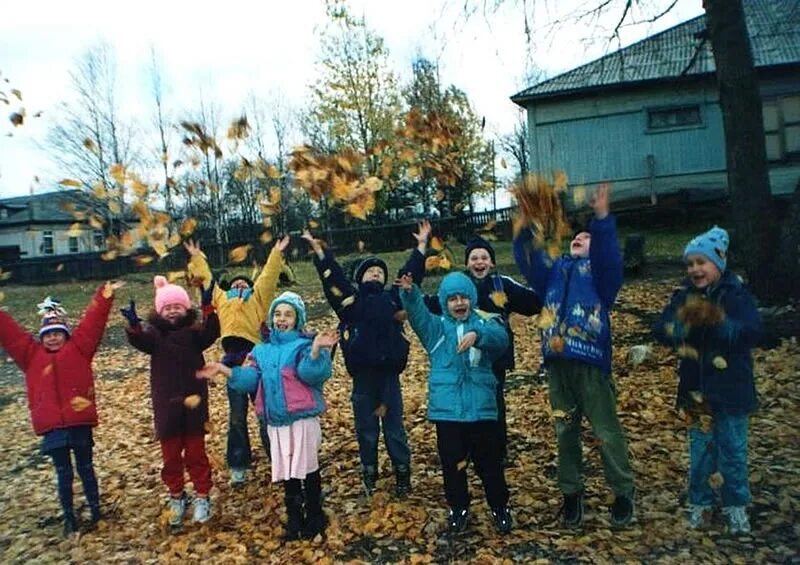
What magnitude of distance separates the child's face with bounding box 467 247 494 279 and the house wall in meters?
16.2

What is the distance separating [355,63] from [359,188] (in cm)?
2308

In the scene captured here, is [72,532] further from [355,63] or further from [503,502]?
[355,63]

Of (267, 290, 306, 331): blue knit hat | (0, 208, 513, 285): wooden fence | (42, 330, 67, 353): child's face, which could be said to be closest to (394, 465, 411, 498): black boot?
(267, 290, 306, 331): blue knit hat

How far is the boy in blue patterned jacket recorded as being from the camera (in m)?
4.35

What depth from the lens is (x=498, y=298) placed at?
511 centimetres

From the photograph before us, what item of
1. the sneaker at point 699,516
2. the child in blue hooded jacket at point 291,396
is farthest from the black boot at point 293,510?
the sneaker at point 699,516

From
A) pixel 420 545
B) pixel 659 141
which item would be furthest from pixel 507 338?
pixel 659 141

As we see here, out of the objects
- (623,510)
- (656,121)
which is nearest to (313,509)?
(623,510)

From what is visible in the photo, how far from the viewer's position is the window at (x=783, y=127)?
1998cm

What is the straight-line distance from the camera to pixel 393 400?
5.42 m

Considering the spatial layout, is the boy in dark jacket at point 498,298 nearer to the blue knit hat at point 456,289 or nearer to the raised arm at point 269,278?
the blue knit hat at point 456,289

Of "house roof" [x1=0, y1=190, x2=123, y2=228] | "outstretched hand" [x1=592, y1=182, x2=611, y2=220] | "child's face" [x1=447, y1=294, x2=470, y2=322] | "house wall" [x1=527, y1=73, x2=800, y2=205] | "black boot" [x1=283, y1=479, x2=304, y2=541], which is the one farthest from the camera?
"house roof" [x1=0, y1=190, x2=123, y2=228]

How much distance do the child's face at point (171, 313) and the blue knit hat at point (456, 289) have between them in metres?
2.03

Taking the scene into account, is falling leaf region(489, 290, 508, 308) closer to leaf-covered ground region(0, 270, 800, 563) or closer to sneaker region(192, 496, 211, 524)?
leaf-covered ground region(0, 270, 800, 563)
